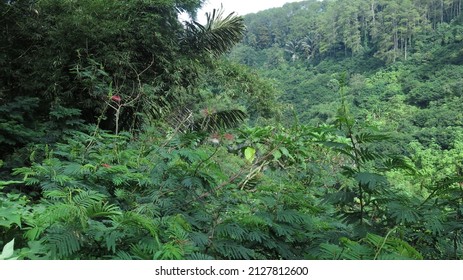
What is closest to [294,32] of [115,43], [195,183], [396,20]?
[396,20]

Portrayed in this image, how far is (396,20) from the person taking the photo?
190ft

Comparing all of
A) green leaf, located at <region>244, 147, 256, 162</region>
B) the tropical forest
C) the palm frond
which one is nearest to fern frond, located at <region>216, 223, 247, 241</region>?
the tropical forest

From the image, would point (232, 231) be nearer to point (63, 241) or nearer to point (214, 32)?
point (63, 241)

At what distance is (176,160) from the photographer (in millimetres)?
2209

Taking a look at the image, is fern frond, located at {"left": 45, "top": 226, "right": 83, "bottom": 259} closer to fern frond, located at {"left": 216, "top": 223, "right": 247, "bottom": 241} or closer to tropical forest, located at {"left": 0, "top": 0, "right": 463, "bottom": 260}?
tropical forest, located at {"left": 0, "top": 0, "right": 463, "bottom": 260}

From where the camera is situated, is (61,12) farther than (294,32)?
No

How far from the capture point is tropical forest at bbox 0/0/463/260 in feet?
4.50

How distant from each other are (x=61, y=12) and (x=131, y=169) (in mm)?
4083

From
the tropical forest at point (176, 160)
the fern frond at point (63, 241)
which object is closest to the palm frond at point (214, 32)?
the tropical forest at point (176, 160)

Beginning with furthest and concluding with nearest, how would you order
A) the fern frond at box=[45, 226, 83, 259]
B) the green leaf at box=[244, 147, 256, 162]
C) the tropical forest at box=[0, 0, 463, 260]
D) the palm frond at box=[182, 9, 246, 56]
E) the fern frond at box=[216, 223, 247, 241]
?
the palm frond at box=[182, 9, 246, 56] → the green leaf at box=[244, 147, 256, 162] → the fern frond at box=[216, 223, 247, 241] → the tropical forest at box=[0, 0, 463, 260] → the fern frond at box=[45, 226, 83, 259]

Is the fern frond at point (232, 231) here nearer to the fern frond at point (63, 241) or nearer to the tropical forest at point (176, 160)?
the tropical forest at point (176, 160)

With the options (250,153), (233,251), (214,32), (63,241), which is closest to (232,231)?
(233,251)

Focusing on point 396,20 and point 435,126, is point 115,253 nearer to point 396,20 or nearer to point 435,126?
point 435,126

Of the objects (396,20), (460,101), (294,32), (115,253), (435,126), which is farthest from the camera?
(294,32)
